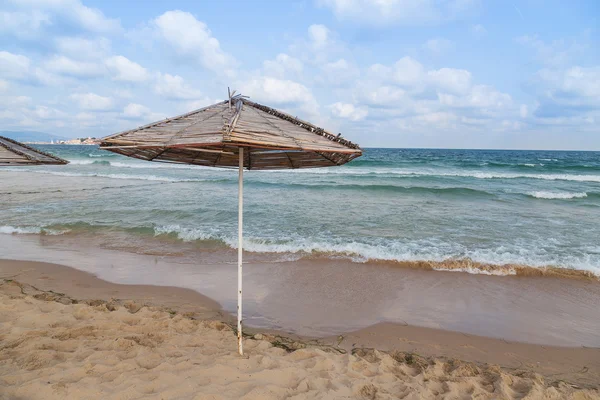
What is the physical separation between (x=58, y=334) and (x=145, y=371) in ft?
4.92

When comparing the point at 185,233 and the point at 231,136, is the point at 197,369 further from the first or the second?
the point at 185,233

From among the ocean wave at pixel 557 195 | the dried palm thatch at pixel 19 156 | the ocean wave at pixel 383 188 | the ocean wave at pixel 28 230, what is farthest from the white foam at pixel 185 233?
the ocean wave at pixel 557 195

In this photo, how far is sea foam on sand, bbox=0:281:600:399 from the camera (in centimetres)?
303

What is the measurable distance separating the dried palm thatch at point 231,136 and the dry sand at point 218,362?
2126mm

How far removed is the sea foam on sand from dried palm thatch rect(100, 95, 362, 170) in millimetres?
2123

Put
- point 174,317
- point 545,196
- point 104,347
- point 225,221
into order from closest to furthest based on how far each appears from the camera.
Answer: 1. point 104,347
2. point 174,317
3. point 225,221
4. point 545,196

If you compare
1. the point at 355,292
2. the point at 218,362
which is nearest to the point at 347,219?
the point at 355,292

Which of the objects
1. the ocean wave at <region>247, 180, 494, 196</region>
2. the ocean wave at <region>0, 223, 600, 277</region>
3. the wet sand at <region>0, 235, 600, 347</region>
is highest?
→ the ocean wave at <region>247, 180, 494, 196</region>

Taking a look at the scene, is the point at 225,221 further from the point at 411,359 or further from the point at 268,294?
the point at 411,359

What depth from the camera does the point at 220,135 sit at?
269cm

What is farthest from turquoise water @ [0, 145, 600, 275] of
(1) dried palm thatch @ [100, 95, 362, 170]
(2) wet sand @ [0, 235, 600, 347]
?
(1) dried palm thatch @ [100, 95, 362, 170]

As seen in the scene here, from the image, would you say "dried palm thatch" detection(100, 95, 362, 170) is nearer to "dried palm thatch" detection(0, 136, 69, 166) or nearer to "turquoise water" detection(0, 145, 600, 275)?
"dried palm thatch" detection(0, 136, 69, 166)

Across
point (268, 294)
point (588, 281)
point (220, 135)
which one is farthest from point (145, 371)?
point (588, 281)

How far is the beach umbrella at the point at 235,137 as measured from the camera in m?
2.76
